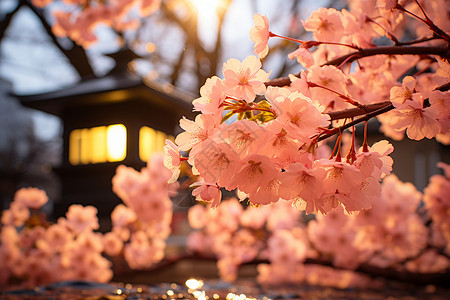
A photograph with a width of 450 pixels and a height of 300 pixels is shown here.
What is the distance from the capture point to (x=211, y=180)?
0.88m

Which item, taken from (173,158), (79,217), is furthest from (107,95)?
A: (173,158)

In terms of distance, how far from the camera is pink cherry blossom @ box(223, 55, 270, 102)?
0.95 m

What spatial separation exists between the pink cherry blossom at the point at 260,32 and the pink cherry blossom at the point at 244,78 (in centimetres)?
25

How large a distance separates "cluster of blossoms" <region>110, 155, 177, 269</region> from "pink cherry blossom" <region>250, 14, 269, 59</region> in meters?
2.23

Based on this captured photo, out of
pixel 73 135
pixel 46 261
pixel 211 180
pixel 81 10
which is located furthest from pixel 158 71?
pixel 211 180

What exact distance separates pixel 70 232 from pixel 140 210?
60 centimetres

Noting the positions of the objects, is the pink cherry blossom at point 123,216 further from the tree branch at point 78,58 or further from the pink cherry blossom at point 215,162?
the tree branch at point 78,58

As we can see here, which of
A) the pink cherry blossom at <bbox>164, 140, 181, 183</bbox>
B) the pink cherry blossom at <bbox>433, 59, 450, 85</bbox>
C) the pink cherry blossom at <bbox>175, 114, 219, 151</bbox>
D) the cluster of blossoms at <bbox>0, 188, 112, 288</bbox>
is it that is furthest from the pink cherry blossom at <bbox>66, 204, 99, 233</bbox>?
the pink cherry blossom at <bbox>433, 59, 450, 85</bbox>

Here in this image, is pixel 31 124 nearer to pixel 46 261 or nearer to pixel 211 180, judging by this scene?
pixel 46 261

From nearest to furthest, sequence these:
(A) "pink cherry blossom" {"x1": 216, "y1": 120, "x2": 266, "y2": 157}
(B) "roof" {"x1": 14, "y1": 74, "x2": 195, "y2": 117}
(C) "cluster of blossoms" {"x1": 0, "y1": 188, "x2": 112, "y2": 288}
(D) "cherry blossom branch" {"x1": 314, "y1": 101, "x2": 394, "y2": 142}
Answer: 1. (A) "pink cherry blossom" {"x1": 216, "y1": 120, "x2": 266, "y2": 157}
2. (D) "cherry blossom branch" {"x1": 314, "y1": 101, "x2": 394, "y2": 142}
3. (C) "cluster of blossoms" {"x1": 0, "y1": 188, "x2": 112, "y2": 288}
4. (B) "roof" {"x1": 14, "y1": 74, "x2": 195, "y2": 117}

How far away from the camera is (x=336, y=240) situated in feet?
12.8

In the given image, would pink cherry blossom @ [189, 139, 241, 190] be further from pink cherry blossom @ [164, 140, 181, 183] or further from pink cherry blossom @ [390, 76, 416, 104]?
pink cherry blossom @ [390, 76, 416, 104]

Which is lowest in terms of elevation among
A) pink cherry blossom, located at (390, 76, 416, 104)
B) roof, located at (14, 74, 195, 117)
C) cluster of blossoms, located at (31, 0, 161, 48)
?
pink cherry blossom, located at (390, 76, 416, 104)

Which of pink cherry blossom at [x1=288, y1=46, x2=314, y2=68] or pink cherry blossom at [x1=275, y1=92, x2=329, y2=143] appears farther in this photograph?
pink cherry blossom at [x1=288, y1=46, x2=314, y2=68]
